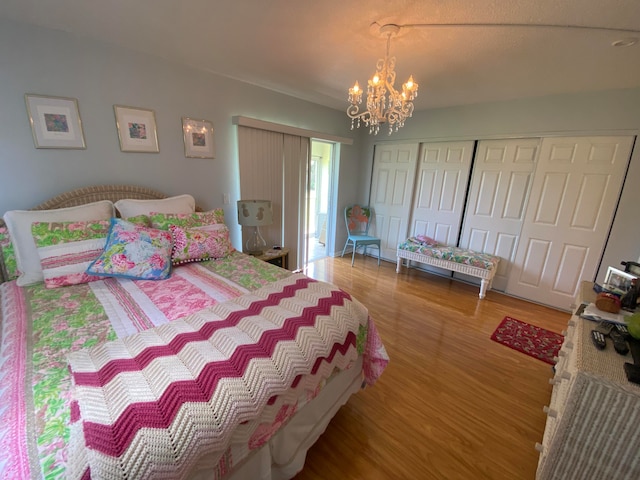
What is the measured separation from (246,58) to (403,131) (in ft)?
8.34

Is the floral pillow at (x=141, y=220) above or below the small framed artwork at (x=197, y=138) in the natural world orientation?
below

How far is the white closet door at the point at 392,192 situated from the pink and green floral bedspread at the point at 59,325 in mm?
2795

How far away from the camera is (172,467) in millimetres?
730

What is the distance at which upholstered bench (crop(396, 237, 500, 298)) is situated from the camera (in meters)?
3.12

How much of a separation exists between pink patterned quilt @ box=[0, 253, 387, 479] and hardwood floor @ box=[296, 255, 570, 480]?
31cm

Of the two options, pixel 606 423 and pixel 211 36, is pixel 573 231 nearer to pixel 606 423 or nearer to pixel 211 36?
pixel 606 423

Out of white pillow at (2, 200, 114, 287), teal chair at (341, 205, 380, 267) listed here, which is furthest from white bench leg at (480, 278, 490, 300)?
white pillow at (2, 200, 114, 287)

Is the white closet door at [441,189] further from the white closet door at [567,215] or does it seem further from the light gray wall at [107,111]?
the light gray wall at [107,111]

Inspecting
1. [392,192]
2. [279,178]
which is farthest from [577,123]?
[279,178]

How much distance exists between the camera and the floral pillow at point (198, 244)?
1.91 m

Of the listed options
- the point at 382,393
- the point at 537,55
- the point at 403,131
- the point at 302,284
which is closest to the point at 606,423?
the point at 382,393

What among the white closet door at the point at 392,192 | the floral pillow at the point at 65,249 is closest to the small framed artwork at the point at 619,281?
the white closet door at the point at 392,192

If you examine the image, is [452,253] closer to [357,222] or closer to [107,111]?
[357,222]

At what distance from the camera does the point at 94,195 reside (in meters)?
2.00
